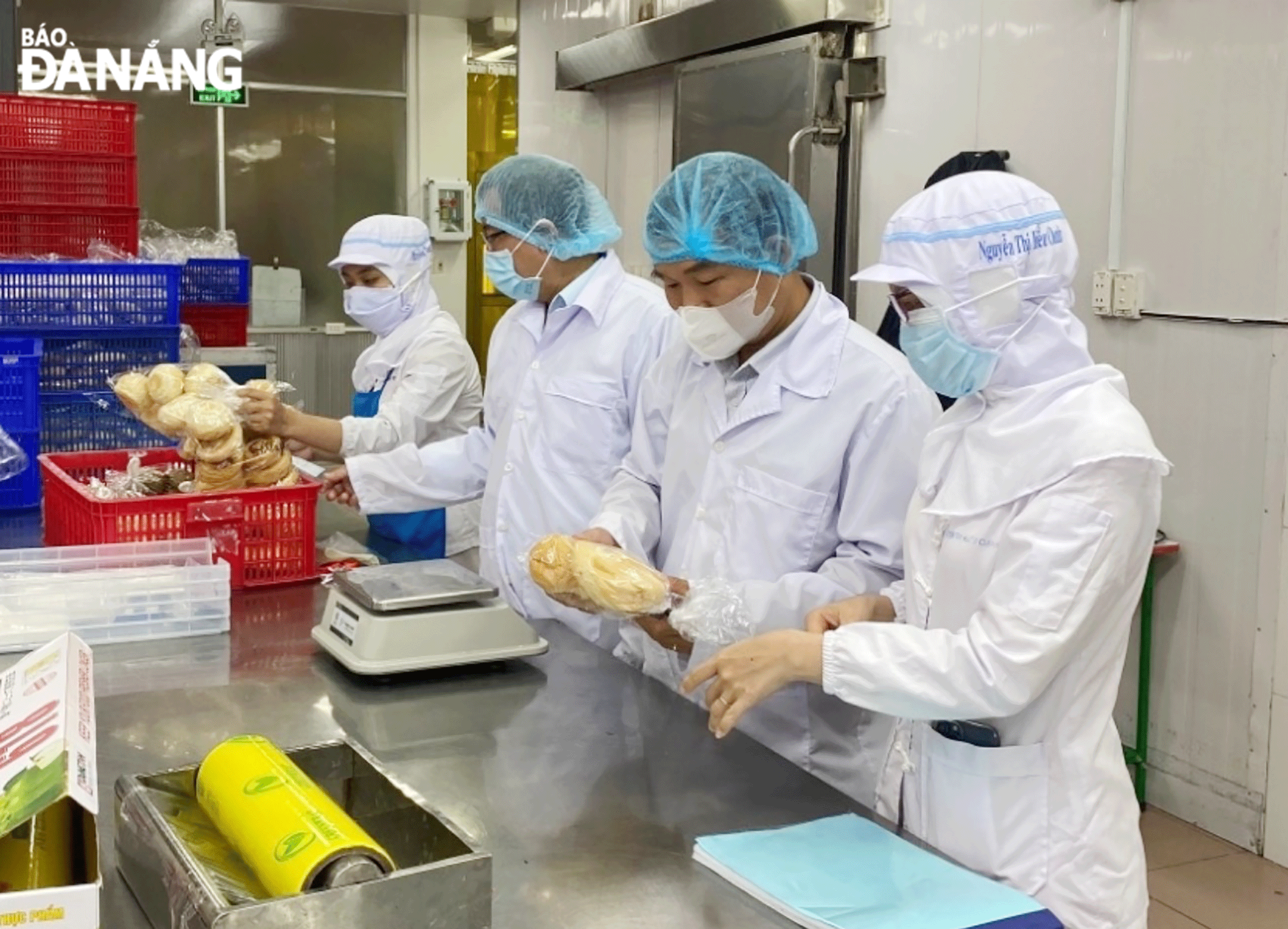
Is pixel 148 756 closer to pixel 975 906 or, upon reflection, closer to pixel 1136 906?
pixel 975 906

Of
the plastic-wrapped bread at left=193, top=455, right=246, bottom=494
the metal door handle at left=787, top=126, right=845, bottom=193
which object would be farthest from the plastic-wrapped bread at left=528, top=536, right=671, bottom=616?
the metal door handle at left=787, top=126, right=845, bottom=193

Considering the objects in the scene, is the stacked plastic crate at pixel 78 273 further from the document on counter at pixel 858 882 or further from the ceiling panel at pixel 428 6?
the ceiling panel at pixel 428 6

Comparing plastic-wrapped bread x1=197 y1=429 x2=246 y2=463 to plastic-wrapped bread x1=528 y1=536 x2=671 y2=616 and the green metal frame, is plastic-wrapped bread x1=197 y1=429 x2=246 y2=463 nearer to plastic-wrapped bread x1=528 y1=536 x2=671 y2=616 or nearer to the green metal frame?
plastic-wrapped bread x1=528 y1=536 x2=671 y2=616

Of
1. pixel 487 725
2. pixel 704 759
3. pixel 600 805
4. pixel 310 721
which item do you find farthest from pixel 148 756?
pixel 704 759

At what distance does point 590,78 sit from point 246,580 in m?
4.15

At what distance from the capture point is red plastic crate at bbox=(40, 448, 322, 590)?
229 centimetres

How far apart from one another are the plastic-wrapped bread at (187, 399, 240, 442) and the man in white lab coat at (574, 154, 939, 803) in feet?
2.42

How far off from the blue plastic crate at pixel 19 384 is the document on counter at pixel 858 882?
2132 mm

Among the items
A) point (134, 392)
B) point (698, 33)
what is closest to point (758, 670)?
point (134, 392)

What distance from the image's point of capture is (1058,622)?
55.4 inches

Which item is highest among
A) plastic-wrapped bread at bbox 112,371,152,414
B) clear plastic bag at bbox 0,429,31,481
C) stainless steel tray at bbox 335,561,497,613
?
plastic-wrapped bread at bbox 112,371,152,414

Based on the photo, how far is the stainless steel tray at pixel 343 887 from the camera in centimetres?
104

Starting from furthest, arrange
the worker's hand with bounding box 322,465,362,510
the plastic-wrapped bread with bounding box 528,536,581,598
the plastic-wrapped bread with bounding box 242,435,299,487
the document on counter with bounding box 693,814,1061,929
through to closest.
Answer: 1. the worker's hand with bounding box 322,465,362,510
2. the plastic-wrapped bread with bounding box 242,435,299,487
3. the plastic-wrapped bread with bounding box 528,536,581,598
4. the document on counter with bounding box 693,814,1061,929

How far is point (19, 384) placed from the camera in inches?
115
